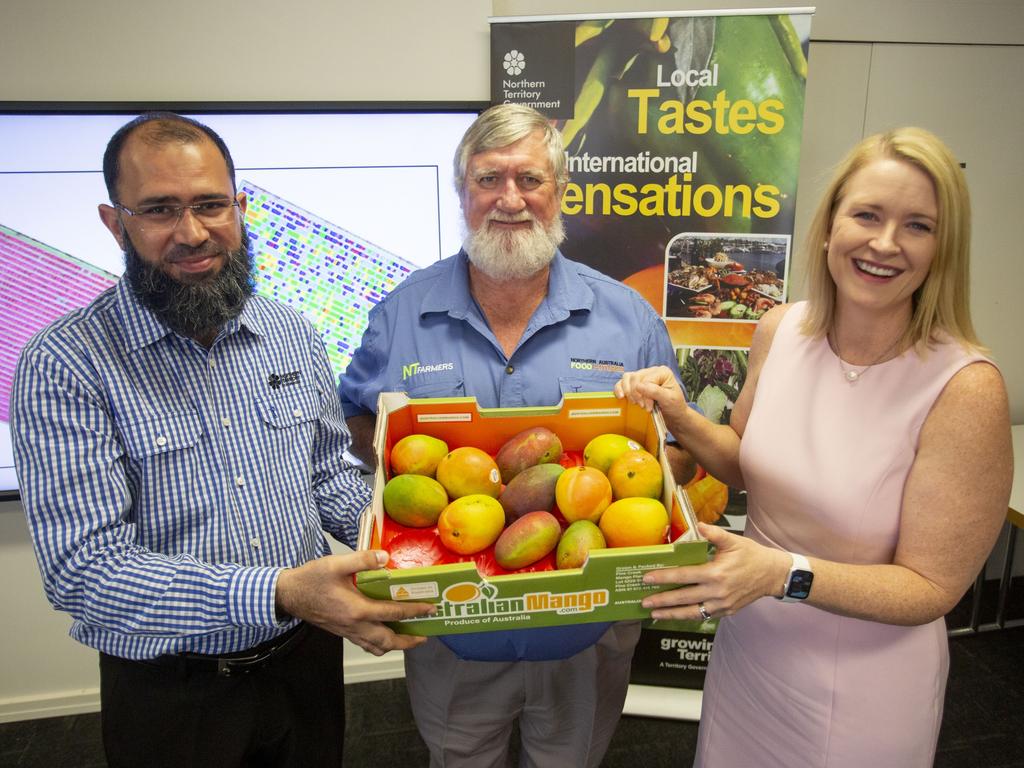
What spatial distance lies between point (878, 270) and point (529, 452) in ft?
2.70

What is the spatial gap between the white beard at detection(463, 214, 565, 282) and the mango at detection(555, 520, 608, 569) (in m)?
0.85

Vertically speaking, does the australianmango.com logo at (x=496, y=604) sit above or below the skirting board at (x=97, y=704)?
above

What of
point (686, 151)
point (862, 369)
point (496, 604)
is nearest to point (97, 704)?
point (496, 604)

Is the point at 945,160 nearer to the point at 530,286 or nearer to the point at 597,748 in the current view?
the point at 530,286

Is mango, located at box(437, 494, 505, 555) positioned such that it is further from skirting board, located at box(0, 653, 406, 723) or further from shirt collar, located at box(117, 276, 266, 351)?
skirting board, located at box(0, 653, 406, 723)

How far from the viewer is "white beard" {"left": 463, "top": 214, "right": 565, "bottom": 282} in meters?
1.83

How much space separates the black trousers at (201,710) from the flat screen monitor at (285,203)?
4.87 ft

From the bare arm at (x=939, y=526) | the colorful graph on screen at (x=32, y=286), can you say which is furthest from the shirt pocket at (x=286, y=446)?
the colorful graph on screen at (x=32, y=286)

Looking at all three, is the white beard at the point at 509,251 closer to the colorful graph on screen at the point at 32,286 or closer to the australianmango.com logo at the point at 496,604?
the australianmango.com logo at the point at 496,604

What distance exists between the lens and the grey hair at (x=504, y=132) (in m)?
1.79

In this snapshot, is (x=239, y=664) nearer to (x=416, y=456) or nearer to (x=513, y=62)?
(x=416, y=456)

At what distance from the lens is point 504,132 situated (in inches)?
70.3

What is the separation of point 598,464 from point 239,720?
110 cm

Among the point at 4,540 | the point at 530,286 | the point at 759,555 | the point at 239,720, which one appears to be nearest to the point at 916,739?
the point at 759,555
